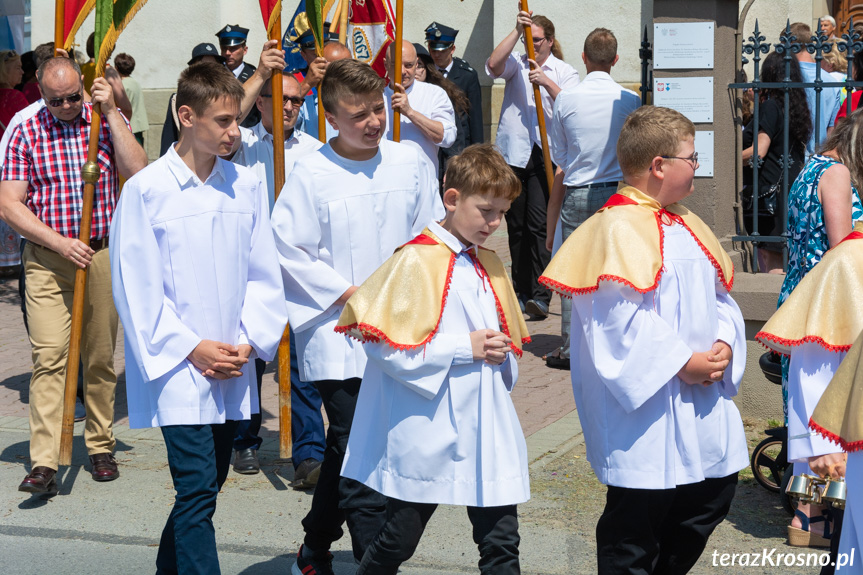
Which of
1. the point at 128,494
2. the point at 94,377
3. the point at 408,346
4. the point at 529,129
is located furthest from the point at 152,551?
the point at 529,129

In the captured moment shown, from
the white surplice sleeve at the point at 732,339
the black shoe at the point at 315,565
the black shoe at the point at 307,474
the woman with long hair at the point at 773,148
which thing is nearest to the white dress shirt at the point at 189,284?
the black shoe at the point at 315,565

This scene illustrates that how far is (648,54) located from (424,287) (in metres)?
4.31

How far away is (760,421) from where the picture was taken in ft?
21.0

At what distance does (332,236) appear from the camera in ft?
14.5

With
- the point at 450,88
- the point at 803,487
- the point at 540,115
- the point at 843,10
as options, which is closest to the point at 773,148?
the point at 540,115

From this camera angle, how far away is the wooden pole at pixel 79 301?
17.8ft

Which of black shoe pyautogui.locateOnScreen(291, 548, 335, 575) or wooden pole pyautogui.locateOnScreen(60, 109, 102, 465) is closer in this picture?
black shoe pyautogui.locateOnScreen(291, 548, 335, 575)

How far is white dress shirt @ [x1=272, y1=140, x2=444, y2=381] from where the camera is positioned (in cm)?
436

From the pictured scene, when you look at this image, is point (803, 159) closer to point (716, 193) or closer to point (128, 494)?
point (716, 193)

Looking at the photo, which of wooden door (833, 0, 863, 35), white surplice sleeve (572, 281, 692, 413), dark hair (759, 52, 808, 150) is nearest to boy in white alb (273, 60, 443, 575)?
white surplice sleeve (572, 281, 692, 413)

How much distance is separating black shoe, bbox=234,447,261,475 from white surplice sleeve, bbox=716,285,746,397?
2861 millimetres

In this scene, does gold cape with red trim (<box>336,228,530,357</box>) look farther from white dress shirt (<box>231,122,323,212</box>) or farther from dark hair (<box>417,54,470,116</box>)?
dark hair (<box>417,54,470,116</box>)

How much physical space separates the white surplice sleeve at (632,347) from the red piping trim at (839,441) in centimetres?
72

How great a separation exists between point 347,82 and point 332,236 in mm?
586
